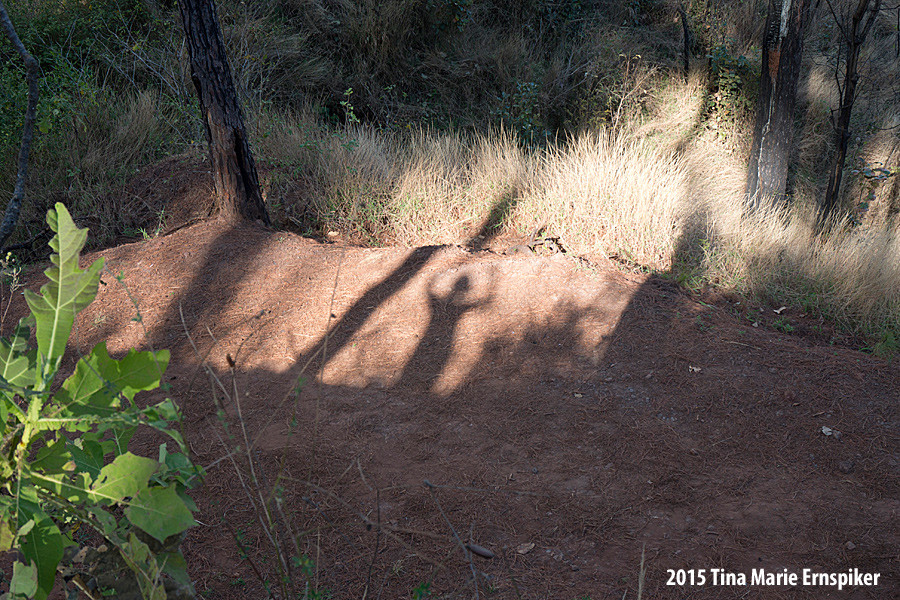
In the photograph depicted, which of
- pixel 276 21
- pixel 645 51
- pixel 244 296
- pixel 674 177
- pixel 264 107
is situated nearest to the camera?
pixel 244 296

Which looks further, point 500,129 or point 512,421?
point 500,129

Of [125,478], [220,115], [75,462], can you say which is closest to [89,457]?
[75,462]

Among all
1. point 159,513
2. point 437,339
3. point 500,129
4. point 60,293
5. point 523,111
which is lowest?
point 500,129

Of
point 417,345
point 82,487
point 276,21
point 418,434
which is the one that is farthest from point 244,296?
point 276,21

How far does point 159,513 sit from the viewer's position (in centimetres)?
151

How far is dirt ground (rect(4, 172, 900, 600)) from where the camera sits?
2439 millimetres

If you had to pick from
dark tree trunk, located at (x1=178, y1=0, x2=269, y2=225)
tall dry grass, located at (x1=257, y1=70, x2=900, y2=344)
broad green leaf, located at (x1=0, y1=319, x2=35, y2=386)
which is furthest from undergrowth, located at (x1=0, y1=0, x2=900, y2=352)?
broad green leaf, located at (x1=0, y1=319, x2=35, y2=386)

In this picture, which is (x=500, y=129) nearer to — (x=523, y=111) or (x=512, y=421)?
(x=523, y=111)

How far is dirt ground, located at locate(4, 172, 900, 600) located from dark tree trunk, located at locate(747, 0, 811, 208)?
8.66ft

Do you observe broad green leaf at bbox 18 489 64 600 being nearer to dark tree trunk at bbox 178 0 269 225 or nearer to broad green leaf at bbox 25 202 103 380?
broad green leaf at bbox 25 202 103 380

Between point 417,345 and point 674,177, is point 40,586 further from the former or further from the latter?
point 674,177

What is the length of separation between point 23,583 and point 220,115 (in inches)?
175

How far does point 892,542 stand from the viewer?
2.56 metres

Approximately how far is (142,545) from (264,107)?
7.98m
